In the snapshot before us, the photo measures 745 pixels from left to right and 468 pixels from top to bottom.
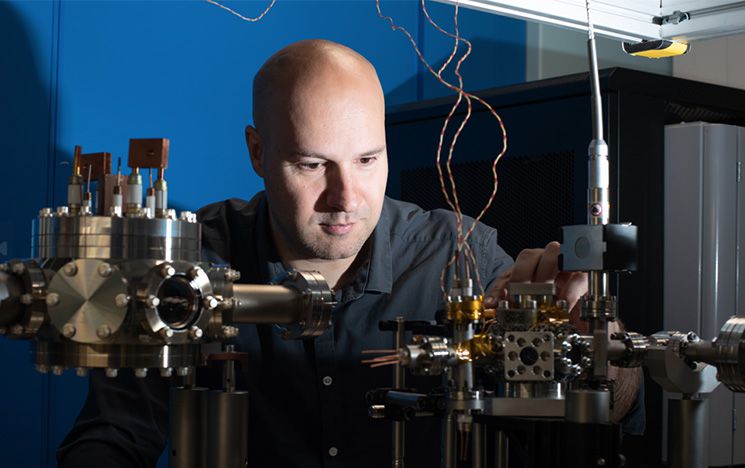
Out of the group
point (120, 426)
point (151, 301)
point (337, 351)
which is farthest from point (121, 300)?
point (337, 351)

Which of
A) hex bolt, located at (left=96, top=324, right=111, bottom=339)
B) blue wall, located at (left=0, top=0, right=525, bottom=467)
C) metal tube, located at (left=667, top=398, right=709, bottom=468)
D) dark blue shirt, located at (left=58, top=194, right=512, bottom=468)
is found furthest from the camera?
blue wall, located at (left=0, top=0, right=525, bottom=467)

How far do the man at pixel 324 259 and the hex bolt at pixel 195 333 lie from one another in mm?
343

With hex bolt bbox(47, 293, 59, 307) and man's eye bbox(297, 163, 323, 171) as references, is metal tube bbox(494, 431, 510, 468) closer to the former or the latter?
hex bolt bbox(47, 293, 59, 307)

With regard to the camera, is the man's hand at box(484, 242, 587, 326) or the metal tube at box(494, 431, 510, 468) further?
the man's hand at box(484, 242, 587, 326)

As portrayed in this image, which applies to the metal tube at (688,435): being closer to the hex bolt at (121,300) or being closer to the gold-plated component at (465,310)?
the gold-plated component at (465,310)

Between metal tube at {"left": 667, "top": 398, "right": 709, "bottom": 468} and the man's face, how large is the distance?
0.43 meters

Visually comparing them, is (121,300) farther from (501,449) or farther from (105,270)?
(501,449)

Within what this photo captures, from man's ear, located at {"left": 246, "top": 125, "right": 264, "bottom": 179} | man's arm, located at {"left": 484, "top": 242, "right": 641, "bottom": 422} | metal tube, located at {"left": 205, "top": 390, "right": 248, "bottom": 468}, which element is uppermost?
man's ear, located at {"left": 246, "top": 125, "right": 264, "bottom": 179}

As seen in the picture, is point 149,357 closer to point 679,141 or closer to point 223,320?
point 223,320

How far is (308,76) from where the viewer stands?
127 cm

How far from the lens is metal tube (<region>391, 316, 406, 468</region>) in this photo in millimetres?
821

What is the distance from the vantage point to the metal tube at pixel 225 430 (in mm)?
688

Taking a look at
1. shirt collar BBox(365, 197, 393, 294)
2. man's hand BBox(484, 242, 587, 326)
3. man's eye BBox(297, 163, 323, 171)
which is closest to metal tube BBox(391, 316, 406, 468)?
man's hand BBox(484, 242, 587, 326)

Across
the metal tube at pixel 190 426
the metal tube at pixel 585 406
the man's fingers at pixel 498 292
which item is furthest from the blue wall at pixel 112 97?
the metal tube at pixel 585 406
